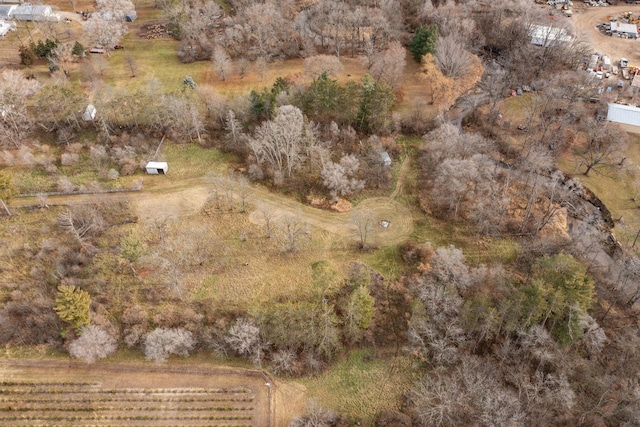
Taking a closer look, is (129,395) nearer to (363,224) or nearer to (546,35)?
(363,224)

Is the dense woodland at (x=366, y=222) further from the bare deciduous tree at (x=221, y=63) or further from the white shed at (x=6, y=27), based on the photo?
the white shed at (x=6, y=27)

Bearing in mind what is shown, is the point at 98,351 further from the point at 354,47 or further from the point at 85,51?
the point at 354,47

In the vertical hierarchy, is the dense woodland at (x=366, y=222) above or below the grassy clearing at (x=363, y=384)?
above

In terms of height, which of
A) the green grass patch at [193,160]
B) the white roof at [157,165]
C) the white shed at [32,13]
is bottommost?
the green grass patch at [193,160]

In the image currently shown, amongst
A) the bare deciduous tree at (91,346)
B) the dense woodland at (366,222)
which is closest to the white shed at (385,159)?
the dense woodland at (366,222)

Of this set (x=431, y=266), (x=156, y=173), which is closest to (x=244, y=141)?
(x=156, y=173)

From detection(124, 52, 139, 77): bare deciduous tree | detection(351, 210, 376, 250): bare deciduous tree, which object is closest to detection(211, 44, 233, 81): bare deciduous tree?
detection(124, 52, 139, 77): bare deciduous tree

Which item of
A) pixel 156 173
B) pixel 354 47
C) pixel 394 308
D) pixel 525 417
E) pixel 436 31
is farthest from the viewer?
pixel 354 47
